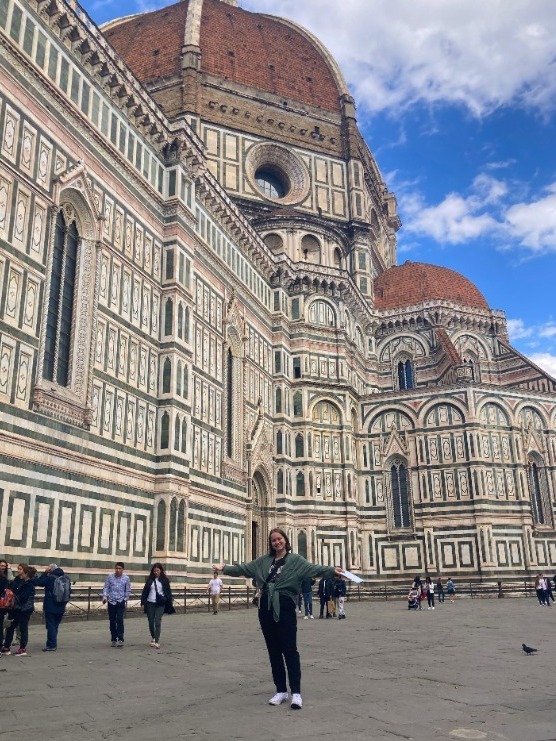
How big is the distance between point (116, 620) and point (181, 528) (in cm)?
1246

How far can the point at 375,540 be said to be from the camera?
38.2 metres

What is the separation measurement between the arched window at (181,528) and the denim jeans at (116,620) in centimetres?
1186

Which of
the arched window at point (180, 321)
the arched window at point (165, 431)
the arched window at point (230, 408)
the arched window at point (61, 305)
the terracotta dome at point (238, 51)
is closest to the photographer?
the arched window at point (61, 305)

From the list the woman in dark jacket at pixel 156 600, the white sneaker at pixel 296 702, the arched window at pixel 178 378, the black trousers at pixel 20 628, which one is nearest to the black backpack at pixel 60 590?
the black trousers at pixel 20 628

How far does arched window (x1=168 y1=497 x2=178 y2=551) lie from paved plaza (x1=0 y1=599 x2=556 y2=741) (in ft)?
33.1

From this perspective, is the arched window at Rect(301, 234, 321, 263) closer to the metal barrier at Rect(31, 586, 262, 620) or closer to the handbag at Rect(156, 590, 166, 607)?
the metal barrier at Rect(31, 586, 262, 620)

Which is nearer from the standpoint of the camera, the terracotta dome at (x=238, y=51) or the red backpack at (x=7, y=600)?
the red backpack at (x=7, y=600)

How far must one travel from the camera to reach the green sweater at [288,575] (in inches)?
241

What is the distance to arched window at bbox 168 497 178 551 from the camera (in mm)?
23031

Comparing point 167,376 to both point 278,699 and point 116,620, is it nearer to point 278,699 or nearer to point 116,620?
point 116,620

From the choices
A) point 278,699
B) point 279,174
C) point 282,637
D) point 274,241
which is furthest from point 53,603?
point 279,174

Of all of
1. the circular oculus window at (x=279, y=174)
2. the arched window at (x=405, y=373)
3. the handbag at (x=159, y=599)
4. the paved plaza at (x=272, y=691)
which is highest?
the circular oculus window at (x=279, y=174)

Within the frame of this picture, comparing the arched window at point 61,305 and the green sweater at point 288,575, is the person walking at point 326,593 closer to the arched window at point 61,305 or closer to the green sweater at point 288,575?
the arched window at point 61,305

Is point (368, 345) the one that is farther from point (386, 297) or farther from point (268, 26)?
point (268, 26)
